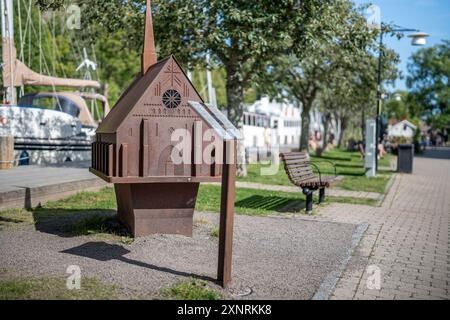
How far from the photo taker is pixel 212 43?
13.6m

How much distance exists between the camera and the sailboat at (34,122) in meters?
16.0

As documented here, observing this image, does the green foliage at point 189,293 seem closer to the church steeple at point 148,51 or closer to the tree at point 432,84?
the church steeple at point 148,51

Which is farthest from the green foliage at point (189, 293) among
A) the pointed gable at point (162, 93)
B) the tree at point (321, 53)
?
the tree at point (321, 53)

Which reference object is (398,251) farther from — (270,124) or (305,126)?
(270,124)

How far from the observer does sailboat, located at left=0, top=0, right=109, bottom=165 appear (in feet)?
52.6

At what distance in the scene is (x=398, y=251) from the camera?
21.9 feet

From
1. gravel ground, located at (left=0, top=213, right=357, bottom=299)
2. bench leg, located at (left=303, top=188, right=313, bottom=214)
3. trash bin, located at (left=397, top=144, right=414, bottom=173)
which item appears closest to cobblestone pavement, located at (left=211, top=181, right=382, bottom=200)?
bench leg, located at (left=303, top=188, right=313, bottom=214)

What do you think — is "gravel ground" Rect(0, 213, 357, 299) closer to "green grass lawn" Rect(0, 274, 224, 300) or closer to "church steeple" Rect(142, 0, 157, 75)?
"green grass lawn" Rect(0, 274, 224, 300)

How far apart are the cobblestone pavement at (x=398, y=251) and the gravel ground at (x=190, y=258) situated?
0.31 meters

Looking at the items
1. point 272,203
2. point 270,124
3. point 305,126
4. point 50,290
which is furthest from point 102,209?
point 270,124

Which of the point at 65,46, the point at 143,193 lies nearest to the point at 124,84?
the point at 65,46

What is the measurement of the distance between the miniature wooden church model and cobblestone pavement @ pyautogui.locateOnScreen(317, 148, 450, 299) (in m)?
2.12
